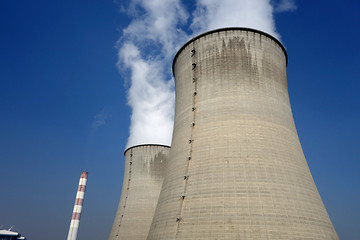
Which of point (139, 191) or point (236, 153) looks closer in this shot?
point (236, 153)

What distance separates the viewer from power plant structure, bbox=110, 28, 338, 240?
22.4 ft

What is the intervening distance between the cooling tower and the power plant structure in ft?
24.6

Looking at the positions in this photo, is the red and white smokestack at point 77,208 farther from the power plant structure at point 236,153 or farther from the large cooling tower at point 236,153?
the large cooling tower at point 236,153

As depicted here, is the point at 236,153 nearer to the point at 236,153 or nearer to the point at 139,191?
the point at 236,153

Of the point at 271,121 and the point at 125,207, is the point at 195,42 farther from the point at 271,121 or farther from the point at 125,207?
the point at 125,207

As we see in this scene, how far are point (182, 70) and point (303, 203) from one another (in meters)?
6.33

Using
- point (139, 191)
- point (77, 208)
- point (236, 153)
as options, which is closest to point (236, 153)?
point (236, 153)

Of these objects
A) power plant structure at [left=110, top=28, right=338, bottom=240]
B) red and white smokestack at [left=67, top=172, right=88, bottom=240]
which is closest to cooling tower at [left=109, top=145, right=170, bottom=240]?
red and white smokestack at [left=67, top=172, right=88, bottom=240]

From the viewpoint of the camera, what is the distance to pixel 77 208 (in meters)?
12.2

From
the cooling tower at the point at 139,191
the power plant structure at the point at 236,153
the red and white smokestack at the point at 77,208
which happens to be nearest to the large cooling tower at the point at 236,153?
the power plant structure at the point at 236,153

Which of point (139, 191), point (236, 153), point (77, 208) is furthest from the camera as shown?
point (139, 191)

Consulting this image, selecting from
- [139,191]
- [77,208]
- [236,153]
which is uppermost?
[139,191]

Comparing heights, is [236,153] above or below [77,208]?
above

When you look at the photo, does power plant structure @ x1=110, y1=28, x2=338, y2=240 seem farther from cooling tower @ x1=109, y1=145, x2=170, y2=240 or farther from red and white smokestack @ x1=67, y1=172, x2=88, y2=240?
cooling tower @ x1=109, y1=145, x2=170, y2=240
